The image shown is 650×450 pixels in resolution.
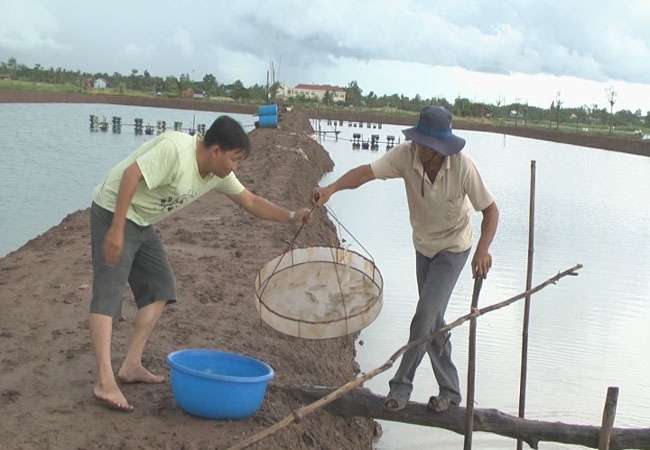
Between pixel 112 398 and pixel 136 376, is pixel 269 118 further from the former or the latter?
pixel 112 398

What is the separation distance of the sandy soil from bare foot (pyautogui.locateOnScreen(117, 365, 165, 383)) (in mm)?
47

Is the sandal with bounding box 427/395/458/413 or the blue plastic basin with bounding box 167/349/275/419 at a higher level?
the blue plastic basin with bounding box 167/349/275/419

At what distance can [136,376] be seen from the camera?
15.1 feet

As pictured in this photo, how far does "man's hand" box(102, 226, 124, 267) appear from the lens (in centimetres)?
391

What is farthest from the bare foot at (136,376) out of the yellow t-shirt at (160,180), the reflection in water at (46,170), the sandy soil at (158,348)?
the reflection in water at (46,170)

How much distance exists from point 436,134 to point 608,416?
1754mm

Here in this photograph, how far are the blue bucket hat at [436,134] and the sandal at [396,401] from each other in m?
1.48

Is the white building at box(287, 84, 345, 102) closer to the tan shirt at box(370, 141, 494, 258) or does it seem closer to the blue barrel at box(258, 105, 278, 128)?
the blue barrel at box(258, 105, 278, 128)

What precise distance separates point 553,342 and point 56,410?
6.95 m

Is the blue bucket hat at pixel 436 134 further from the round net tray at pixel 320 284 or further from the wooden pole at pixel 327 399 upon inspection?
the round net tray at pixel 320 284

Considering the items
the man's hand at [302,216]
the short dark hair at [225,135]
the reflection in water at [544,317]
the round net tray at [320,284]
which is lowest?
the reflection in water at [544,317]

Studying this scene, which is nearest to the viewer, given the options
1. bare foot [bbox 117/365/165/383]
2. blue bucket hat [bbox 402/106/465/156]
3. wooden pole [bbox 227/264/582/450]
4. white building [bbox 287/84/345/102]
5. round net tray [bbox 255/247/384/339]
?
wooden pole [bbox 227/264/582/450]

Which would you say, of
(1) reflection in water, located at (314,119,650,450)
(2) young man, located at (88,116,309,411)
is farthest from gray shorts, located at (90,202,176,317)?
(1) reflection in water, located at (314,119,650,450)

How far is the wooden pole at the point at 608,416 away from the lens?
14.0 feet
